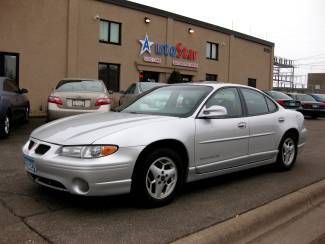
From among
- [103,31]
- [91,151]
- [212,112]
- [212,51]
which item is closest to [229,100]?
[212,112]

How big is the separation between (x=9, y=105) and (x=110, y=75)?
434 inches

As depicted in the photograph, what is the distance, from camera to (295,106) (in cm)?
2038

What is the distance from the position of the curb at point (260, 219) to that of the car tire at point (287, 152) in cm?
109

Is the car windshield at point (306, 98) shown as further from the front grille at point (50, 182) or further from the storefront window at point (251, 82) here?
the front grille at point (50, 182)

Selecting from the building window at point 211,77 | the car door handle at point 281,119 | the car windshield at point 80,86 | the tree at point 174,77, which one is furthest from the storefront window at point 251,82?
the car door handle at point 281,119

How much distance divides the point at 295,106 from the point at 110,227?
17557 millimetres

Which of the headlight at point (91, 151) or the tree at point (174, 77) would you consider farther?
the tree at point (174, 77)

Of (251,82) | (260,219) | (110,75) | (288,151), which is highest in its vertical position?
(251,82)

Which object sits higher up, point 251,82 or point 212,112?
point 251,82

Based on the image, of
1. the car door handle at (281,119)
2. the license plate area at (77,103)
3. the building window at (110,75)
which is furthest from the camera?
the building window at (110,75)

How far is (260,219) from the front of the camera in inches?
184

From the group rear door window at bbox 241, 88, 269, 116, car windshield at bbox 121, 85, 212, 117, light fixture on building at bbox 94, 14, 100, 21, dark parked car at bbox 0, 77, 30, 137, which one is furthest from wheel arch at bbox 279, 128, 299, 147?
light fixture on building at bbox 94, 14, 100, 21

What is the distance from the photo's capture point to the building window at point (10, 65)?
16984mm

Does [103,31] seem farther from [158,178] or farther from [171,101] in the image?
[158,178]
